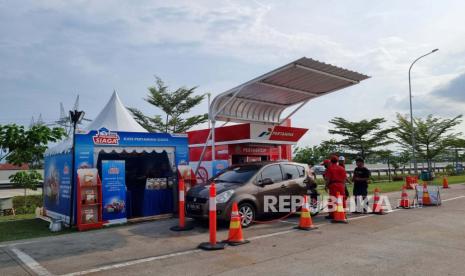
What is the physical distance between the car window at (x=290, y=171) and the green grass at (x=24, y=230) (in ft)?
19.3

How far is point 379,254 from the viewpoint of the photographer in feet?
21.4

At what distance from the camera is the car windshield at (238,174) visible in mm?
9766

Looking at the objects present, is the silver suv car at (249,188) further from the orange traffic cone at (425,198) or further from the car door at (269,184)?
the orange traffic cone at (425,198)

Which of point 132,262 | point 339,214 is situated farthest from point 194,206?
point 339,214

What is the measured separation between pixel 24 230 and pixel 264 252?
6.93m

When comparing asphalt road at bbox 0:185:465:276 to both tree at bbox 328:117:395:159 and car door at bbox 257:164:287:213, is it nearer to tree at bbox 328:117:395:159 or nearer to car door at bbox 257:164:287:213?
car door at bbox 257:164:287:213

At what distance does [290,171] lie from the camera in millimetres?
10656

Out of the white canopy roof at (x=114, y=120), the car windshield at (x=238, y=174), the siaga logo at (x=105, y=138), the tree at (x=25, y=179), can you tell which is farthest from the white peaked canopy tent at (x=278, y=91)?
the tree at (x=25, y=179)

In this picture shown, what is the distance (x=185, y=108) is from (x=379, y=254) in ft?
99.2

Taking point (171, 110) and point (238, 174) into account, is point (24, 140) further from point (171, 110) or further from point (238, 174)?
point (171, 110)

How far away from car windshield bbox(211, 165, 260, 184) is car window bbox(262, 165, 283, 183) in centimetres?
24

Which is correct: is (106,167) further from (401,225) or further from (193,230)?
(401,225)

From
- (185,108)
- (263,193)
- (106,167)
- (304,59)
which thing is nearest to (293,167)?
(263,193)

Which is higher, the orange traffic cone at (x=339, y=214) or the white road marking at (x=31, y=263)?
the orange traffic cone at (x=339, y=214)
